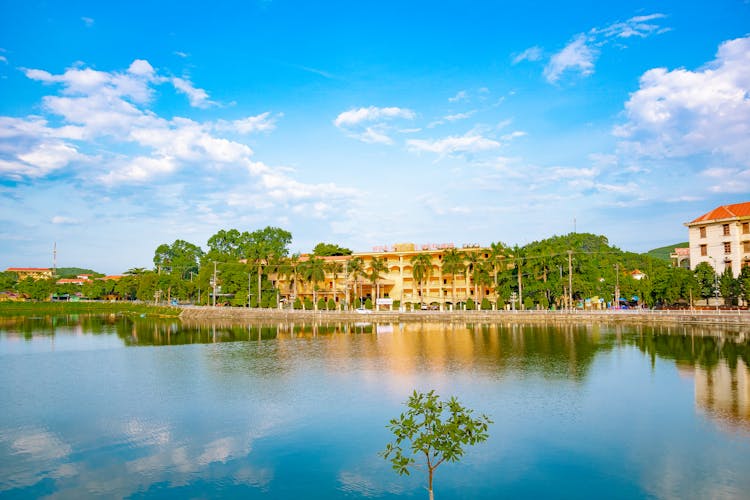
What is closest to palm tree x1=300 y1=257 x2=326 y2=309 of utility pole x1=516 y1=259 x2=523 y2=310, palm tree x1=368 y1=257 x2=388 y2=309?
palm tree x1=368 y1=257 x2=388 y2=309

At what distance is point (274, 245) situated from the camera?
109m

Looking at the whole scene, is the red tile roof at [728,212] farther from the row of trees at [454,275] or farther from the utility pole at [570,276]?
the utility pole at [570,276]

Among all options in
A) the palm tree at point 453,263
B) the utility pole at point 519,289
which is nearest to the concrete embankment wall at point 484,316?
the utility pole at point 519,289

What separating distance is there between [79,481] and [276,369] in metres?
20.8

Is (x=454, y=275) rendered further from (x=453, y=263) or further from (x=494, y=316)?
(x=494, y=316)

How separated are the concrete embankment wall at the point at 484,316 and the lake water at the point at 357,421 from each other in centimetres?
1732

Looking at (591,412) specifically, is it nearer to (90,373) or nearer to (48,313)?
(90,373)

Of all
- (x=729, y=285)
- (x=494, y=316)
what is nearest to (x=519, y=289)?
(x=494, y=316)

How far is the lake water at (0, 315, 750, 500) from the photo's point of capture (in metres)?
16.3

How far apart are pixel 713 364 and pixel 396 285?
70.7 meters

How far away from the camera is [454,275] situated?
90375 millimetres

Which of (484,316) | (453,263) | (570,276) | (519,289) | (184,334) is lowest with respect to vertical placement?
(184,334)

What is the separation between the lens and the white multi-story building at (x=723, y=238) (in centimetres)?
6938

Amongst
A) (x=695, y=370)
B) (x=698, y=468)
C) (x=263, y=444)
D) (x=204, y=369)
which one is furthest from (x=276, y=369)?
(x=695, y=370)
